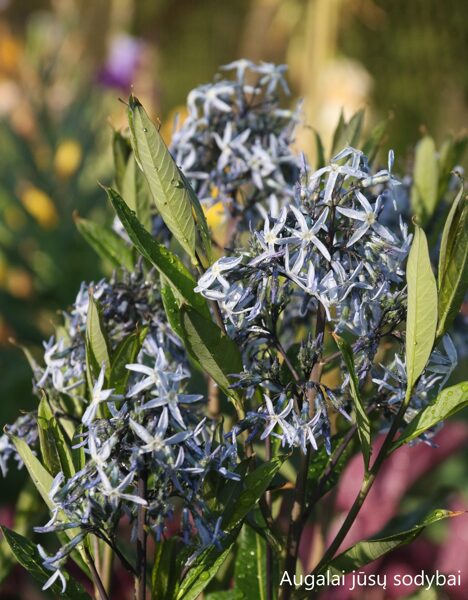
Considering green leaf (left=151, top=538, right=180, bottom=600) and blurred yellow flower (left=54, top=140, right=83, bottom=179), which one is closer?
green leaf (left=151, top=538, right=180, bottom=600)

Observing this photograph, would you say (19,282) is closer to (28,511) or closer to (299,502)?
(28,511)

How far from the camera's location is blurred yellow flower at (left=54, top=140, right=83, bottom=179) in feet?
6.28

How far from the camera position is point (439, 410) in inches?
17.8

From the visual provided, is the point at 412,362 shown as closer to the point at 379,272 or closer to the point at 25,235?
the point at 379,272

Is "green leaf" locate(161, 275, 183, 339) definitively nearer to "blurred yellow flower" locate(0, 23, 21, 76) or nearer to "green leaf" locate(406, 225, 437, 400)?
"green leaf" locate(406, 225, 437, 400)

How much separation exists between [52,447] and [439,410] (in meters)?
0.23

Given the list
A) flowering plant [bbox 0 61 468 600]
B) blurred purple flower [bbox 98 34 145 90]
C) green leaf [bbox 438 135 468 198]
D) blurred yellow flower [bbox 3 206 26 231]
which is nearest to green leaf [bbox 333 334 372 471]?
flowering plant [bbox 0 61 468 600]

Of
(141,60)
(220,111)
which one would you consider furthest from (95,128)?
(220,111)

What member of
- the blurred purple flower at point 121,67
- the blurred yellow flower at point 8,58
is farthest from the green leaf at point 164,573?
the blurred yellow flower at point 8,58

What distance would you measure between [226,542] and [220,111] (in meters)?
0.37

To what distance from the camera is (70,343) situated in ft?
1.81

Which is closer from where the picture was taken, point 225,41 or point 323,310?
point 323,310

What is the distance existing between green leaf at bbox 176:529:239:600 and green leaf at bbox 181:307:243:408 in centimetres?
9

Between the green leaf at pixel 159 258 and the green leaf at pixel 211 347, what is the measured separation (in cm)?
3
